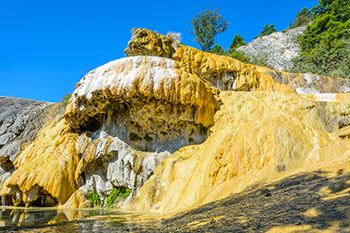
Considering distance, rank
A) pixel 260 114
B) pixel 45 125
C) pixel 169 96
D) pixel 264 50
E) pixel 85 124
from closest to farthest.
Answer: pixel 260 114, pixel 169 96, pixel 85 124, pixel 45 125, pixel 264 50

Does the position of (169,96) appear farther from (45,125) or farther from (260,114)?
(45,125)

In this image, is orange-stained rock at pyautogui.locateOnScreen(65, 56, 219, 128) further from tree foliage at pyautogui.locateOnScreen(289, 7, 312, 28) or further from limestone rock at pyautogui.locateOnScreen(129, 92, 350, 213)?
tree foliage at pyautogui.locateOnScreen(289, 7, 312, 28)

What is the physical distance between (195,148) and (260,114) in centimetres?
334

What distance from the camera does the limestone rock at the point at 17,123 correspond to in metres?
16.4

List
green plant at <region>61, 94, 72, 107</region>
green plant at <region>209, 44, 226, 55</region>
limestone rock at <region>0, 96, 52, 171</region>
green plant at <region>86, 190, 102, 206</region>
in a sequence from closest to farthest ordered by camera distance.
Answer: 1. green plant at <region>86, 190, 102, 206</region>
2. limestone rock at <region>0, 96, 52, 171</region>
3. green plant at <region>61, 94, 72, 107</region>
4. green plant at <region>209, 44, 226, 55</region>

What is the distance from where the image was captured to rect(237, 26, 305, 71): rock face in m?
34.0

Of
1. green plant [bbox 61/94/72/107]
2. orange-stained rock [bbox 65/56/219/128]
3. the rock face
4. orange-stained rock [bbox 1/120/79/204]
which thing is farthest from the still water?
the rock face

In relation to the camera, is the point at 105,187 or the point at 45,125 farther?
the point at 45,125

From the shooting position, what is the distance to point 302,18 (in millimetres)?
45188

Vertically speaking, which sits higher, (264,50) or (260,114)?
(264,50)

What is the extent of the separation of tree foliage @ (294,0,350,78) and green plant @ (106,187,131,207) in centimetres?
2199

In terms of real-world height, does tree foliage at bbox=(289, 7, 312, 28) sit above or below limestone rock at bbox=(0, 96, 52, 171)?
above

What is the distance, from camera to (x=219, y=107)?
1288cm

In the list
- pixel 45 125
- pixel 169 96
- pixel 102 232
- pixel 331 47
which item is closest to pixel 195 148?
pixel 169 96
